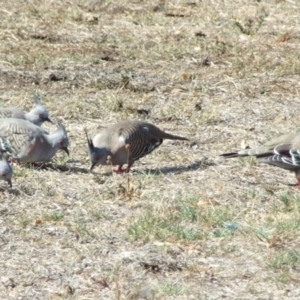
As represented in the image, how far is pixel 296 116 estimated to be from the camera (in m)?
10.1

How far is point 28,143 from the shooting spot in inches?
321

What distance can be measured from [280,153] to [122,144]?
121 centimetres

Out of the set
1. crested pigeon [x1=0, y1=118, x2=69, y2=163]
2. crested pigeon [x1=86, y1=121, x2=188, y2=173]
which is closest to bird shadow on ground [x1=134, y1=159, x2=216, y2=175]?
crested pigeon [x1=86, y1=121, x2=188, y2=173]

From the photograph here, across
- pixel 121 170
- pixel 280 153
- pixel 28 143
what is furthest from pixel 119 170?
pixel 280 153

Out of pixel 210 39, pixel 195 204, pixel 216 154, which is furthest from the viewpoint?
pixel 210 39

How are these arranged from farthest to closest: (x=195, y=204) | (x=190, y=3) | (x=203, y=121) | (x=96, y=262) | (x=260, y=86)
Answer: (x=190, y=3), (x=260, y=86), (x=203, y=121), (x=195, y=204), (x=96, y=262)

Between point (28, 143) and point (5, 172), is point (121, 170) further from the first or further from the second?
point (5, 172)

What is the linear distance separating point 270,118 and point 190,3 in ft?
14.4

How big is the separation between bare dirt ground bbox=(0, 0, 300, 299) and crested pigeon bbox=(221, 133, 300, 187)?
0.12m

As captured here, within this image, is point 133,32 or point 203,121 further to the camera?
point 133,32

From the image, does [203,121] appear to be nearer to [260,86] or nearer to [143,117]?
[143,117]

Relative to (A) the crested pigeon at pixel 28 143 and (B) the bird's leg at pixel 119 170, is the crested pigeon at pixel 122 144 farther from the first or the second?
(A) the crested pigeon at pixel 28 143

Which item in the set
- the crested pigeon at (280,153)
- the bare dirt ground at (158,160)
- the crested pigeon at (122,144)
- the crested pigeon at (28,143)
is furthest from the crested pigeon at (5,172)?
the crested pigeon at (280,153)

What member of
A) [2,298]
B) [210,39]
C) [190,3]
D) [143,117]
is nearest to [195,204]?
[2,298]
